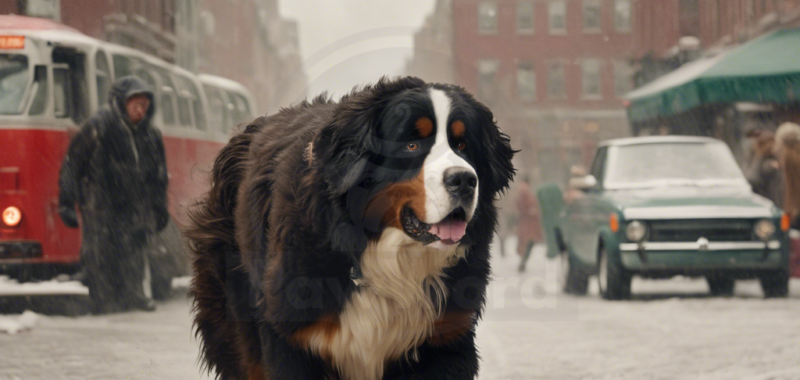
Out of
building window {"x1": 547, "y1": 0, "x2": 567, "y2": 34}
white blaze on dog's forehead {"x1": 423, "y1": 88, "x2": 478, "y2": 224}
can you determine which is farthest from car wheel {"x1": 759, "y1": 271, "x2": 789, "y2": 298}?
building window {"x1": 547, "y1": 0, "x2": 567, "y2": 34}

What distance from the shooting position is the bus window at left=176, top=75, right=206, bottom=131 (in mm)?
13602

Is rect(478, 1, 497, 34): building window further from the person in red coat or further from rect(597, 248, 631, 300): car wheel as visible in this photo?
rect(597, 248, 631, 300): car wheel

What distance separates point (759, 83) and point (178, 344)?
1171 cm

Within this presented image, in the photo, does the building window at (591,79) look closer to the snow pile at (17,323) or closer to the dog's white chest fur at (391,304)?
the snow pile at (17,323)

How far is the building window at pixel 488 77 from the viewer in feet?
Result: 155

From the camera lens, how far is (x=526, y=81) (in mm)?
52906

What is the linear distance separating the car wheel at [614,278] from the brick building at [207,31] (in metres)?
4.06

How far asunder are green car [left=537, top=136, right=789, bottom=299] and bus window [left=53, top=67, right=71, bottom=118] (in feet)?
18.3

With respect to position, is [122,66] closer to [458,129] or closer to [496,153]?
[496,153]

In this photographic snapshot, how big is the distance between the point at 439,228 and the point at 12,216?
23.9 feet

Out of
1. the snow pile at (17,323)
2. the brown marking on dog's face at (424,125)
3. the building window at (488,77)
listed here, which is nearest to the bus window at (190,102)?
the snow pile at (17,323)

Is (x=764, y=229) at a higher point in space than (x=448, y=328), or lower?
lower

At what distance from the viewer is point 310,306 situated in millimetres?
3928

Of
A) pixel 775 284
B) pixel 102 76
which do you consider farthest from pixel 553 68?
pixel 102 76
